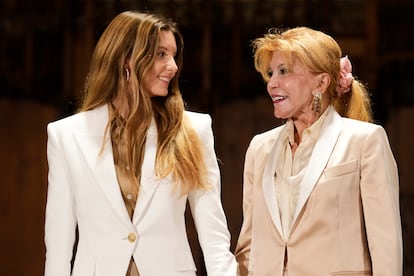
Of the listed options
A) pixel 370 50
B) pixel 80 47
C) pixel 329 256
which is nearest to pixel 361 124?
pixel 329 256

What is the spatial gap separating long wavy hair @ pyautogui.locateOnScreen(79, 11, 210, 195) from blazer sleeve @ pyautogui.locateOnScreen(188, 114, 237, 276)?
0.12 ft

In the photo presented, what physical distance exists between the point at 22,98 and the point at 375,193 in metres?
3.20

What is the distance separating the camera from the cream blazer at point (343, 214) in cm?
298

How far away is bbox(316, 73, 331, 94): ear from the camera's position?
3.19 m

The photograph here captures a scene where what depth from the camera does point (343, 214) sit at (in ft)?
Result: 9.89

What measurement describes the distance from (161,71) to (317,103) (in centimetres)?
53

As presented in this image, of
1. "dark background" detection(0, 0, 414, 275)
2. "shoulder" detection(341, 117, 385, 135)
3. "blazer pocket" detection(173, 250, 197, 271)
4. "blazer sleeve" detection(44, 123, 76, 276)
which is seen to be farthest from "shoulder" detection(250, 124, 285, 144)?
"dark background" detection(0, 0, 414, 275)

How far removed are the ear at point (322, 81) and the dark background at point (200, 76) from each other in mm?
2354

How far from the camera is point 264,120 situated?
5.65 metres

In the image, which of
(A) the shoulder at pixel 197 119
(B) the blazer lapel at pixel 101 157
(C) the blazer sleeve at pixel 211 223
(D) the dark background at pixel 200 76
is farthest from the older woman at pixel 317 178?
(D) the dark background at pixel 200 76

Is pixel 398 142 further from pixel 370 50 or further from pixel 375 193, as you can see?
pixel 375 193

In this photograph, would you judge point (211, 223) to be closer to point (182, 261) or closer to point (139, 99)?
point (182, 261)

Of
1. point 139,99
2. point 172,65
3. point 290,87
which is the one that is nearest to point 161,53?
point 172,65

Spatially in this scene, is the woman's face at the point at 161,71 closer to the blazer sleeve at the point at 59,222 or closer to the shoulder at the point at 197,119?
the shoulder at the point at 197,119
